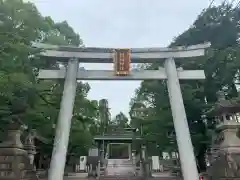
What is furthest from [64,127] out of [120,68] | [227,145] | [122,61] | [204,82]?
[204,82]

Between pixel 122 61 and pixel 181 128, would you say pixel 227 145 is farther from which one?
pixel 122 61

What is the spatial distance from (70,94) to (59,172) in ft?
9.83

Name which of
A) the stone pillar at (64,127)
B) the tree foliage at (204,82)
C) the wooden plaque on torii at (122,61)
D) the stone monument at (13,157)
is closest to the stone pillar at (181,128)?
the wooden plaque on torii at (122,61)

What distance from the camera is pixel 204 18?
1655 cm

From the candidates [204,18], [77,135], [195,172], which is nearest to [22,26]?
[77,135]

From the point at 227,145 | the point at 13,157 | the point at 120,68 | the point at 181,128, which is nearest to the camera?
the point at 13,157

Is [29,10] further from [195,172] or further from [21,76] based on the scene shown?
[195,172]

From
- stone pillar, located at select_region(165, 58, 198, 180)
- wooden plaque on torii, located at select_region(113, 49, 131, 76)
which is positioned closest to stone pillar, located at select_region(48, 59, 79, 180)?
wooden plaque on torii, located at select_region(113, 49, 131, 76)

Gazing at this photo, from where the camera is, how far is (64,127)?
9.75 m

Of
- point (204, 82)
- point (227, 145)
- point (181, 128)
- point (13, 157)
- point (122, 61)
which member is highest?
point (204, 82)

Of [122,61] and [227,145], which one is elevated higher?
[122,61]

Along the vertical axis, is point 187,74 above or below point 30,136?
above

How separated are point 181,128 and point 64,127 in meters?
4.41

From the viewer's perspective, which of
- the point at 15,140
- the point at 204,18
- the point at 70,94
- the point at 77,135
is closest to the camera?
the point at 15,140
